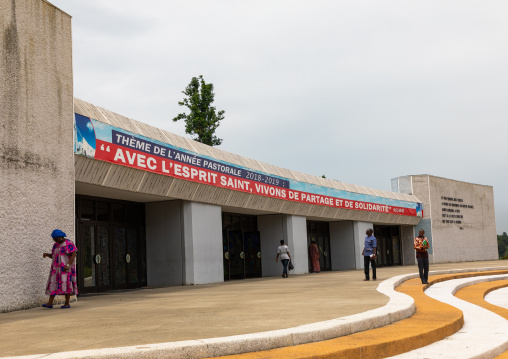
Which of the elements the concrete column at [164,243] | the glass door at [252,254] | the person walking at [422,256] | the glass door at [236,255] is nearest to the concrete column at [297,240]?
the glass door at [252,254]

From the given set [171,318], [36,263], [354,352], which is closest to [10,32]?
[36,263]

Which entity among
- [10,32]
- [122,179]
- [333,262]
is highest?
[10,32]

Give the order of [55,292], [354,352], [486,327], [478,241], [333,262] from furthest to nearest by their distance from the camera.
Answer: [478,241] → [333,262] → [55,292] → [486,327] → [354,352]

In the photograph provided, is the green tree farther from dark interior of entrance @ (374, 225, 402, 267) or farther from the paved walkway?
the paved walkway

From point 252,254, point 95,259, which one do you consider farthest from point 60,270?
point 252,254

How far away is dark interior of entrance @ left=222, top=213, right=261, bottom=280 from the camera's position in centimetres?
2208

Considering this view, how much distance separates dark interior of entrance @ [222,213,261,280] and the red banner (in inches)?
87.6

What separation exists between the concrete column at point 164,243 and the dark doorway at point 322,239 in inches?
456

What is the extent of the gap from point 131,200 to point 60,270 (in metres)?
7.34

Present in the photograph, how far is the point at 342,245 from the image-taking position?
2947 cm

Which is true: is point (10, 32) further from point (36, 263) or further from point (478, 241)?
point (478, 241)

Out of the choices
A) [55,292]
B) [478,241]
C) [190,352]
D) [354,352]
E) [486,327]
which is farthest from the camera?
[478,241]

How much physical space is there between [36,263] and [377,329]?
22.8ft

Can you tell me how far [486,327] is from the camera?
7.23 meters
